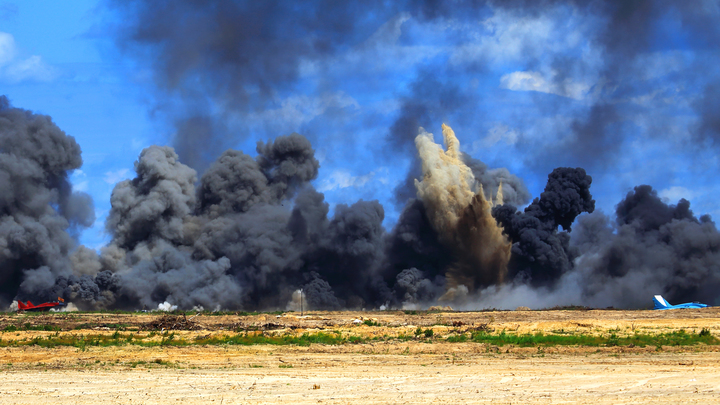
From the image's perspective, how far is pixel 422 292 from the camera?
129375mm

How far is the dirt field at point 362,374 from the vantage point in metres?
26.0

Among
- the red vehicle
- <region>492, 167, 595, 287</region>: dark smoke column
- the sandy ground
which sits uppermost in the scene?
<region>492, 167, 595, 287</region>: dark smoke column

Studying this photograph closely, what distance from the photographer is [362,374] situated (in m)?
32.8

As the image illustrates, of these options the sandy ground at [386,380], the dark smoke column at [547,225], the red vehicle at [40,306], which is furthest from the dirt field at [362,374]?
the red vehicle at [40,306]

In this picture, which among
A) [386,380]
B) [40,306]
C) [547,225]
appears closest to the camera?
[386,380]

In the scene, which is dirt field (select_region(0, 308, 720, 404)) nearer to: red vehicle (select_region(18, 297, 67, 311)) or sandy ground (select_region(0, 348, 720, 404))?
sandy ground (select_region(0, 348, 720, 404))

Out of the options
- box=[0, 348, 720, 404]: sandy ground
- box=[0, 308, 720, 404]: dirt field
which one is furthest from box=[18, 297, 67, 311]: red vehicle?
box=[0, 348, 720, 404]: sandy ground

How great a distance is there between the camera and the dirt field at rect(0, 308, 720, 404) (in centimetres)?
2597

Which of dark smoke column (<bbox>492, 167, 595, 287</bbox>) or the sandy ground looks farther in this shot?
dark smoke column (<bbox>492, 167, 595, 287</bbox>)

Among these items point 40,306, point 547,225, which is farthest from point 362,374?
point 40,306

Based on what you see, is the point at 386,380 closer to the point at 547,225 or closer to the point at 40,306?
the point at 547,225

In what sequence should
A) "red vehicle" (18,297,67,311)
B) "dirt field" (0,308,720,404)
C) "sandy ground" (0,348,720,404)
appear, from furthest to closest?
"red vehicle" (18,297,67,311)
"dirt field" (0,308,720,404)
"sandy ground" (0,348,720,404)

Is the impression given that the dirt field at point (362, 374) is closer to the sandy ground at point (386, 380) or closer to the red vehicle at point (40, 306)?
the sandy ground at point (386, 380)

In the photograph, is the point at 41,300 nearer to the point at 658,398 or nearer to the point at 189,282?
the point at 189,282
